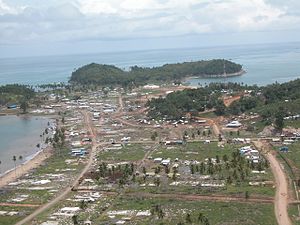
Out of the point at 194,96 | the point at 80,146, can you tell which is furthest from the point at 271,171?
the point at 194,96

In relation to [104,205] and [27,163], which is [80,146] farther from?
[104,205]

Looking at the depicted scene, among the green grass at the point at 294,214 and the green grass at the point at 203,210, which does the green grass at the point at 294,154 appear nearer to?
the green grass at the point at 294,214

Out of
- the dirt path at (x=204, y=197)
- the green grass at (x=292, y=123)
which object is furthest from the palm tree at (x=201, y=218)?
the green grass at (x=292, y=123)

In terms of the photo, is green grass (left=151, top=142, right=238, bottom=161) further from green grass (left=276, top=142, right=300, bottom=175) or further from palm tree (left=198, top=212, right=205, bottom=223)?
palm tree (left=198, top=212, right=205, bottom=223)

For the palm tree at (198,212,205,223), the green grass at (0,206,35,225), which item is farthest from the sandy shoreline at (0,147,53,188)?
the palm tree at (198,212,205,223)

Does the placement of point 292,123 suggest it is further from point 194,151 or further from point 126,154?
point 126,154
